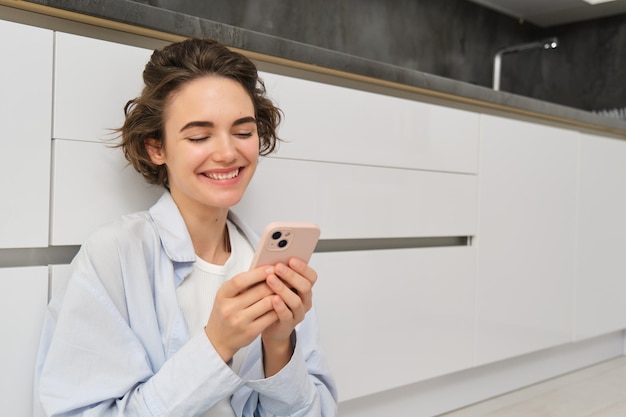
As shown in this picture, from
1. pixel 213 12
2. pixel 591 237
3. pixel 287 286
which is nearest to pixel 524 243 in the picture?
pixel 591 237

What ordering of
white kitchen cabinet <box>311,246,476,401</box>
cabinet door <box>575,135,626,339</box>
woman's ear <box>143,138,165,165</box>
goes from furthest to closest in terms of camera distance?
cabinet door <box>575,135,626,339</box>
white kitchen cabinet <box>311,246,476,401</box>
woman's ear <box>143,138,165,165</box>

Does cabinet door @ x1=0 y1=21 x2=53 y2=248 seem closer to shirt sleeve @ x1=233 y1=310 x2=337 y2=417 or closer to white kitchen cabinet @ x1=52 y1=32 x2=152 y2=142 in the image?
white kitchen cabinet @ x1=52 y1=32 x2=152 y2=142

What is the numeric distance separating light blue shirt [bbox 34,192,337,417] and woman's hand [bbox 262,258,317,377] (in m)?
0.03

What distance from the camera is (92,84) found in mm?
→ 1061

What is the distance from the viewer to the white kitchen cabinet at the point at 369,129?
1381mm

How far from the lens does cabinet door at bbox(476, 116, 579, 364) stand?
1.89 m

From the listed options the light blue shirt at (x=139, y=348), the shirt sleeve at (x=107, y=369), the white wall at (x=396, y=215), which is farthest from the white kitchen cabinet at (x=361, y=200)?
the shirt sleeve at (x=107, y=369)

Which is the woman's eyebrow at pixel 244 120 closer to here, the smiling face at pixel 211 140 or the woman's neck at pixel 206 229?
the smiling face at pixel 211 140

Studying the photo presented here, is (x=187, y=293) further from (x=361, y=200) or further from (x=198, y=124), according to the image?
(x=361, y=200)

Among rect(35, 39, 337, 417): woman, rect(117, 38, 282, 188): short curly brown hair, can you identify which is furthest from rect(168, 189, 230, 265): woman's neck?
rect(117, 38, 282, 188): short curly brown hair

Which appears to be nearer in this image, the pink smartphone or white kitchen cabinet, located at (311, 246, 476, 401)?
the pink smartphone

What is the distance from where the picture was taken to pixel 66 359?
2.80ft

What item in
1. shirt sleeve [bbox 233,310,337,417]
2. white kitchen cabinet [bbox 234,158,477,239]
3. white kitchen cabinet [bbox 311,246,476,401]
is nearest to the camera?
shirt sleeve [bbox 233,310,337,417]

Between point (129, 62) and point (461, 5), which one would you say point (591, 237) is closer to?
point (461, 5)
